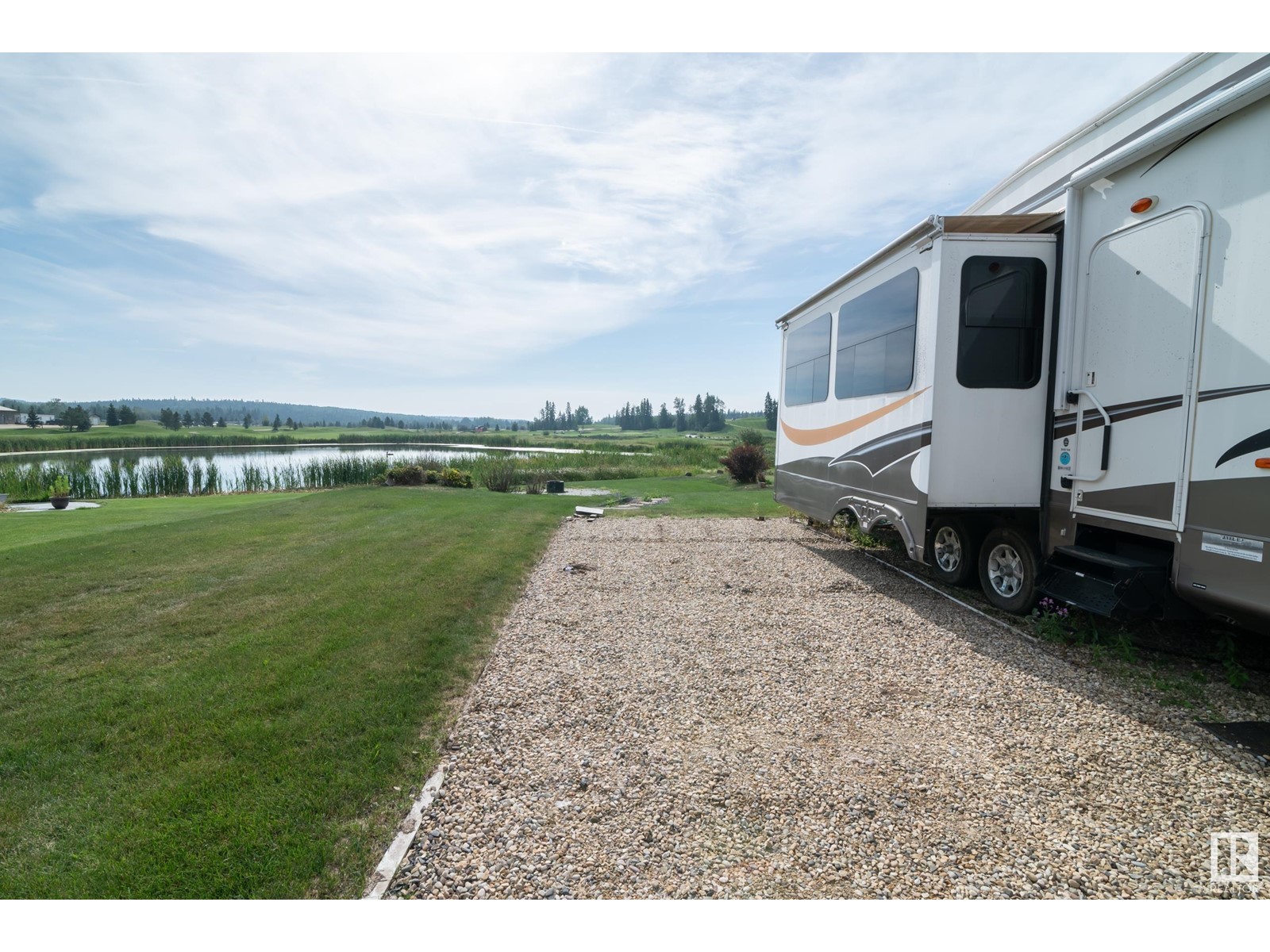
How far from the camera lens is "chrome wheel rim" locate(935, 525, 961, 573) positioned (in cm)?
617

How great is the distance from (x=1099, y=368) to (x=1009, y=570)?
195 centimetres

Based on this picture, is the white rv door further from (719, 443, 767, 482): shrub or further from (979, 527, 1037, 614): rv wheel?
(719, 443, 767, 482): shrub

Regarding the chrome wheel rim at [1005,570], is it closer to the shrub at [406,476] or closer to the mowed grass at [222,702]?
the mowed grass at [222,702]

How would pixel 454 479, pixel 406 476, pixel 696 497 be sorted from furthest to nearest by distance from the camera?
pixel 454 479
pixel 406 476
pixel 696 497

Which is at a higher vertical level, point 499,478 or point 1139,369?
point 1139,369

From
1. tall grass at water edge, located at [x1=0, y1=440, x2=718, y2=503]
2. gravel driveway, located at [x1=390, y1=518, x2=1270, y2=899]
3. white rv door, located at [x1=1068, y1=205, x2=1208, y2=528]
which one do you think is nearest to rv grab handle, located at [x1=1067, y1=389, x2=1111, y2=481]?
white rv door, located at [x1=1068, y1=205, x2=1208, y2=528]

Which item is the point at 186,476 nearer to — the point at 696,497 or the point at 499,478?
the point at 499,478

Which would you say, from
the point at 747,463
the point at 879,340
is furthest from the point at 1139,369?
the point at 747,463

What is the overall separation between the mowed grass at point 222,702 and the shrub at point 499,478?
961 cm

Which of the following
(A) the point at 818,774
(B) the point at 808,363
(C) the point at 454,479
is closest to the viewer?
(A) the point at 818,774

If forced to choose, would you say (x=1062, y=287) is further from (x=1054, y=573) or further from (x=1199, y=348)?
(x=1054, y=573)

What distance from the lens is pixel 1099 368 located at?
14.5 ft

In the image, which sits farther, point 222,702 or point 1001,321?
point 1001,321

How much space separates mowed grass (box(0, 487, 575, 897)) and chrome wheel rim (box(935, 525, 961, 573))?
4533 millimetres
